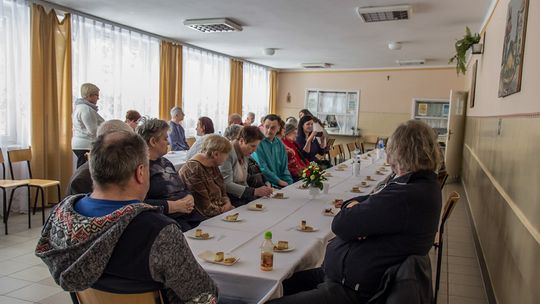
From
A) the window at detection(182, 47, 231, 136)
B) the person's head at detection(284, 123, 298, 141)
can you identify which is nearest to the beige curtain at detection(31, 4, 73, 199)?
the window at detection(182, 47, 231, 136)

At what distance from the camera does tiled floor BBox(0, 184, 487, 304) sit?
2908mm

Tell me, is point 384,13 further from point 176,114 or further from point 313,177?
point 176,114

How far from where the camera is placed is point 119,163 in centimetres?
136

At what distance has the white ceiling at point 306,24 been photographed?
199 inches

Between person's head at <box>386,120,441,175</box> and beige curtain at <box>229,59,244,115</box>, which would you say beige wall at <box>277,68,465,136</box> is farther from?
person's head at <box>386,120,441,175</box>

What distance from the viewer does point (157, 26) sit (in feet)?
21.4

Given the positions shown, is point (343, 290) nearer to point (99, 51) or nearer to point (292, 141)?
point (292, 141)

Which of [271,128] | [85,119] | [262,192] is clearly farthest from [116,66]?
[262,192]

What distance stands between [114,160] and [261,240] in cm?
100

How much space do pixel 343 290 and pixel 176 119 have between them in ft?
18.5

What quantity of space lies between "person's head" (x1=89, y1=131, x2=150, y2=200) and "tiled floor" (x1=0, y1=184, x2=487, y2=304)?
1.90m

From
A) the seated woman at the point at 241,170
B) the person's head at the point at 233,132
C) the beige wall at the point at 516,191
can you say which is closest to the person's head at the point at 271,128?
the person's head at the point at 233,132

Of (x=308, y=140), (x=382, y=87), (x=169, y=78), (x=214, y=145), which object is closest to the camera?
(x=214, y=145)

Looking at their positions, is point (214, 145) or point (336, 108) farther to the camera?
point (336, 108)
